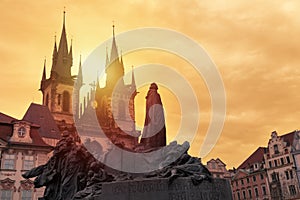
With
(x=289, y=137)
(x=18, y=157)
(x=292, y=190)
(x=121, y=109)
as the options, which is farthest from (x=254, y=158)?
(x=18, y=157)

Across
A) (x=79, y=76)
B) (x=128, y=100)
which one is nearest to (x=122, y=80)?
(x=128, y=100)

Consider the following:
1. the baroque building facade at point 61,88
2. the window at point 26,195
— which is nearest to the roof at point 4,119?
the window at point 26,195

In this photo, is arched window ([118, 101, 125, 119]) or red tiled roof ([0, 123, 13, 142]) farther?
arched window ([118, 101, 125, 119])

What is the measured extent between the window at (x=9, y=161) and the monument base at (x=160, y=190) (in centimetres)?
2415

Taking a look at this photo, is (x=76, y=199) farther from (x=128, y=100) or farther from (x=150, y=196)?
(x=128, y=100)

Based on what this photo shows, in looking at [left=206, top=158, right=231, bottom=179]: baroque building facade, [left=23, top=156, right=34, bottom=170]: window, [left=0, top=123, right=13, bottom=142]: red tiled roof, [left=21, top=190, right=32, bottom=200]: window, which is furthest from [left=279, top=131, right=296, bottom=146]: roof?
[left=0, top=123, right=13, bottom=142]: red tiled roof

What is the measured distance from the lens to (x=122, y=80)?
81.4 meters

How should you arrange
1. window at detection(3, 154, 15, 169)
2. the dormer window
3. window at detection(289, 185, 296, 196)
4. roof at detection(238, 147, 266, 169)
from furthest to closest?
roof at detection(238, 147, 266, 169), window at detection(289, 185, 296, 196), the dormer window, window at detection(3, 154, 15, 169)

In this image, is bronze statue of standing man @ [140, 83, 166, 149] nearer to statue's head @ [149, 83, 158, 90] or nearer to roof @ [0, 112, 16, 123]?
statue's head @ [149, 83, 158, 90]

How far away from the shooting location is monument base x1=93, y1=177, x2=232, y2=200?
30.6 ft

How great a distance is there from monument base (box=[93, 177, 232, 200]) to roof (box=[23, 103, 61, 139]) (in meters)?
30.9

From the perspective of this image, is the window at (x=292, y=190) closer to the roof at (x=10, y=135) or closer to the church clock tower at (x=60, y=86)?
the roof at (x=10, y=135)

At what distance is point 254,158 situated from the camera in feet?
180

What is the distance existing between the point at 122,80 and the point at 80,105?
41.5 feet
